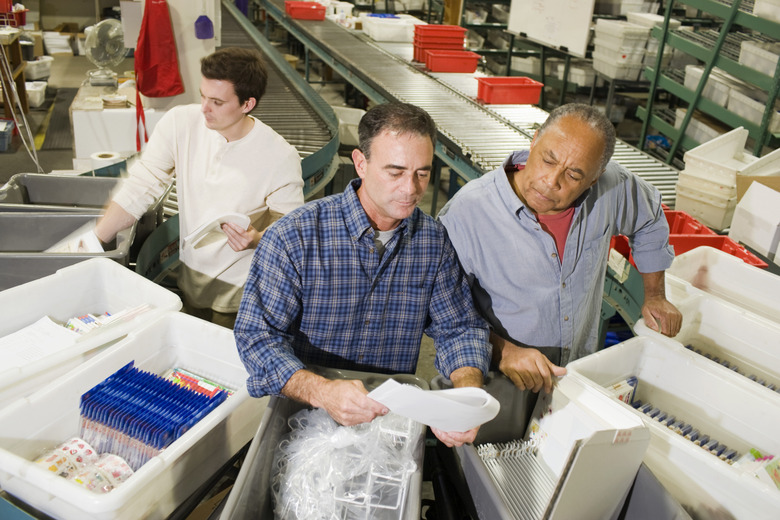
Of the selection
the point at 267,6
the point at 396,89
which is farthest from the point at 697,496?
the point at 267,6

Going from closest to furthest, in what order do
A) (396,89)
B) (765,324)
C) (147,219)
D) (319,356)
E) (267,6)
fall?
→ (319,356)
(765,324)
(147,219)
(396,89)
(267,6)

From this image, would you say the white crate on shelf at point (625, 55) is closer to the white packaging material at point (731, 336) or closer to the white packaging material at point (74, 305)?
the white packaging material at point (731, 336)

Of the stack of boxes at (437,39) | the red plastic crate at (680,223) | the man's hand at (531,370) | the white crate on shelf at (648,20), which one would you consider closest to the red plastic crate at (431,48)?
the stack of boxes at (437,39)

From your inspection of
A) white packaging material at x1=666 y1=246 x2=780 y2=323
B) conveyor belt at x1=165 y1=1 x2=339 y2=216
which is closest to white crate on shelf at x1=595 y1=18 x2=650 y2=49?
conveyor belt at x1=165 y1=1 x2=339 y2=216

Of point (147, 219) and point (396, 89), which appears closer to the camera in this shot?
point (147, 219)

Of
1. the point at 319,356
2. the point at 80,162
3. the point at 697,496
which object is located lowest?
the point at 80,162

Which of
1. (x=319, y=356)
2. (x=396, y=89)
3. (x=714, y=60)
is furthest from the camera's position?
(x=396, y=89)

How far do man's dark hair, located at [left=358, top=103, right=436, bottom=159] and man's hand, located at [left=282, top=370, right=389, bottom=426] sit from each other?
22.7 inches

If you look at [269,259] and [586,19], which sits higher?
[586,19]

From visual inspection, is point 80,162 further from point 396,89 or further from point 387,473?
point 387,473

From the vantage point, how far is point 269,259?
1.55m

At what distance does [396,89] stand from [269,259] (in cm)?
412

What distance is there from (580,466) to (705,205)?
2452 millimetres

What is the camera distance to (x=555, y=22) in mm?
7379
